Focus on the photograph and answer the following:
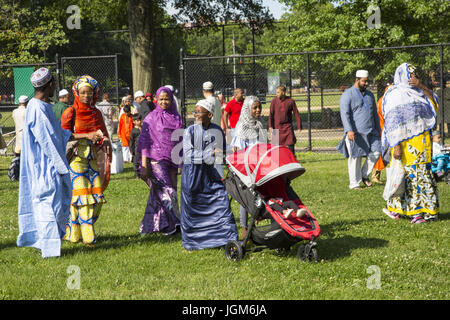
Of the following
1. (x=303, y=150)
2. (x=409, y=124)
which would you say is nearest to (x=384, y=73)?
(x=303, y=150)

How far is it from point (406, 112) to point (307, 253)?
3.07 metres

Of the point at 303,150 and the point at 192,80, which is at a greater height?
the point at 192,80

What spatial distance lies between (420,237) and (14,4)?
21.1 meters

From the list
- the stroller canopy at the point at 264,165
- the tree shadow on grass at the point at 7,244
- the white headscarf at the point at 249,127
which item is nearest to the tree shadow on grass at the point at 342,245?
the stroller canopy at the point at 264,165

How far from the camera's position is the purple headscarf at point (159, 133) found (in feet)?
25.6

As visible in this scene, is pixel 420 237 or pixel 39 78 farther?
pixel 420 237

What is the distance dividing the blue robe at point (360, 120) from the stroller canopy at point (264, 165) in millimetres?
5136

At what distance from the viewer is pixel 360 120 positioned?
11.4 metres

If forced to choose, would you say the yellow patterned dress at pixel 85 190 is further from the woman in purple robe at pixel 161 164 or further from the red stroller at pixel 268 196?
the red stroller at pixel 268 196

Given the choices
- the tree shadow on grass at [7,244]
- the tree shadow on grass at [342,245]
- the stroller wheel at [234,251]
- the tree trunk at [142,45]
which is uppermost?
the tree trunk at [142,45]

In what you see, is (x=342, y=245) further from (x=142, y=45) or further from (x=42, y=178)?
(x=142, y=45)

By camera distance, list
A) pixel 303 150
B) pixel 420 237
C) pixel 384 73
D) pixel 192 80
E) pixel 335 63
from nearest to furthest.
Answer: pixel 420 237 → pixel 303 150 → pixel 384 73 → pixel 335 63 → pixel 192 80

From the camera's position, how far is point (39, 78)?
6.79 metres
